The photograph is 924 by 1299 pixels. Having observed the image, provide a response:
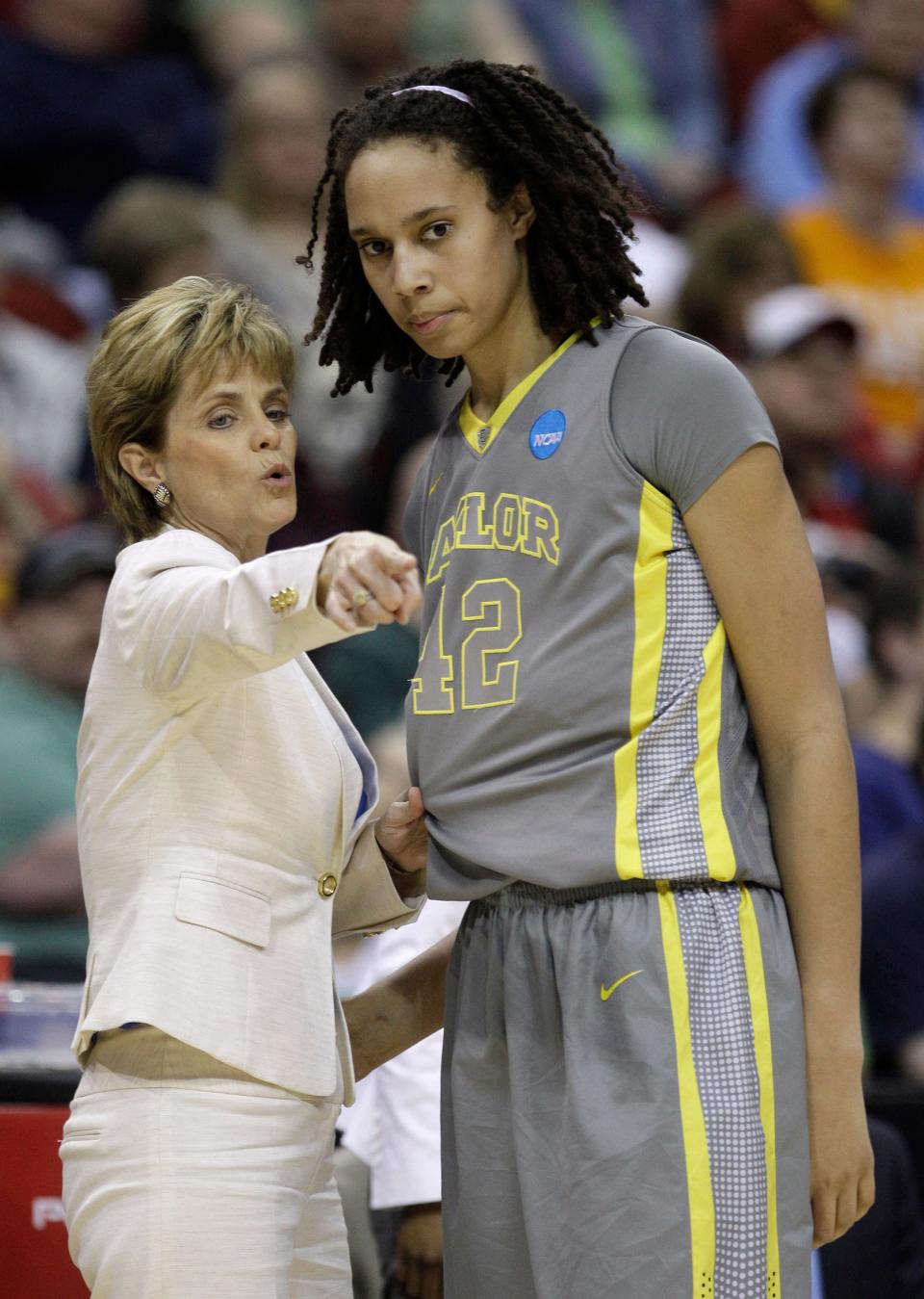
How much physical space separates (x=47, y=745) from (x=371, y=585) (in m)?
2.93

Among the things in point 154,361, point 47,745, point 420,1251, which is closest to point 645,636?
point 154,361

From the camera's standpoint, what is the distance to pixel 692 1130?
2.04 meters

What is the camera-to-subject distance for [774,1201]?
2061mm

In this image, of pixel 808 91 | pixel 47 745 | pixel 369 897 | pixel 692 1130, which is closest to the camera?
pixel 692 1130

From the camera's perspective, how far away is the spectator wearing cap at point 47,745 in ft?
14.7

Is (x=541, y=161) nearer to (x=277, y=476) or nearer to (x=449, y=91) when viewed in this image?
(x=449, y=91)

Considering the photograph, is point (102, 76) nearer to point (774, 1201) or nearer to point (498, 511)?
point (498, 511)

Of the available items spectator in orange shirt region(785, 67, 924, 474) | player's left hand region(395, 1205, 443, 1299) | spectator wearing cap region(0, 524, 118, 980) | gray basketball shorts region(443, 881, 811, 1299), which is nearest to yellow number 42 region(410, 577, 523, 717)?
gray basketball shorts region(443, 881, 811, 1299)

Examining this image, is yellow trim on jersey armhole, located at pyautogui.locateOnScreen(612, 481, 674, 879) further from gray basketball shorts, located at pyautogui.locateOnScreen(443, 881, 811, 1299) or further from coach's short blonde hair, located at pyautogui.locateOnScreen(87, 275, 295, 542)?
coach's short blonde hair, located at pyautogui.locateOnScreen(87, 275, 295, 542)

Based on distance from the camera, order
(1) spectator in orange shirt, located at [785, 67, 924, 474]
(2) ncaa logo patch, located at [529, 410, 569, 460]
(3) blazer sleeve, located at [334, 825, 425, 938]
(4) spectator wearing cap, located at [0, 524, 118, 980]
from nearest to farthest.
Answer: (2) ncaa logo patch, located at [529, 410, 569, 460]
(3) blazer sleeve, located at [334, 825, 425, 938]
(4) spectator wearing cap, located at [0, 524, 118, 980]
(1) spectator in orange shirt, located at [785, 67, 924, 474]

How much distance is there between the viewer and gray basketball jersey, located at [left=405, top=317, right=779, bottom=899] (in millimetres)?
2129

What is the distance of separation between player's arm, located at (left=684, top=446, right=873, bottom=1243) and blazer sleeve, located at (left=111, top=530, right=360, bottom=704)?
1.55ft

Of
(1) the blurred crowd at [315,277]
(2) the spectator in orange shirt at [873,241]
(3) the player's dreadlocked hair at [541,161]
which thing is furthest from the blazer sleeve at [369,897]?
(2) the spectator in orange shirt at [873,241]

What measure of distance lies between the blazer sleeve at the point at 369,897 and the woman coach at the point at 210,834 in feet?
0.10
